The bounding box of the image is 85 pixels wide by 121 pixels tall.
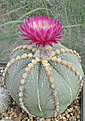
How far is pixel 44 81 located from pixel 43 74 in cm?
4

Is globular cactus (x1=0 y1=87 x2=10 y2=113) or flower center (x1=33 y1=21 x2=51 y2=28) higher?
flower center (x1=33 y1=21 x2=51 y2=28)

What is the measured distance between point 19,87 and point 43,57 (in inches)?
7.7

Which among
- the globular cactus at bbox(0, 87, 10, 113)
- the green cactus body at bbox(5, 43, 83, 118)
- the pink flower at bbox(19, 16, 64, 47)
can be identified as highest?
the pink flower at bbox(19, 16, 64, 47)

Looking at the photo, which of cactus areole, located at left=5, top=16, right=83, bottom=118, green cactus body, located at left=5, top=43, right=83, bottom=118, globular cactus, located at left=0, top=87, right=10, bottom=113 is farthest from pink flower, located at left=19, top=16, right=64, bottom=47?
globular cactus, located at left=0, top=87, right=10, bottom=113

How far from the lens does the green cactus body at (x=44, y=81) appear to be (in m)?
0.81

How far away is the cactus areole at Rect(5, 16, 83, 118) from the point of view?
0.79m

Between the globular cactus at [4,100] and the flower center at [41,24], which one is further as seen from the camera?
the globular cactus at [4,100]

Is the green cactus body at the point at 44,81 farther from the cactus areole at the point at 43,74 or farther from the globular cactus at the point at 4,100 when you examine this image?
the globular cactus at the point at 4,100

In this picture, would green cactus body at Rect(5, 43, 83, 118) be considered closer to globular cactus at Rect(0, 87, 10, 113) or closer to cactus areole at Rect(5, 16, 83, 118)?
cactus areole at Rect(5, 16, 83, 118)

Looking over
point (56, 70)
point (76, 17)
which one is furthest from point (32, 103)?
point (76, 17)

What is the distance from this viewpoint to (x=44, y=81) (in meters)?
0.81

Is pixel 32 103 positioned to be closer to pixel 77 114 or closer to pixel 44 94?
pixel 44 94

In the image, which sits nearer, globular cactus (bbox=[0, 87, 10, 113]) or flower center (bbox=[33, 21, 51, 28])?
flower center (bbox=[33, 21, 51, 28])

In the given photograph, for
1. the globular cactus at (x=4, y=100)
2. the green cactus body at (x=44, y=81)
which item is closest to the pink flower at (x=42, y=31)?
the green cactus body at (x=44, y=81)
